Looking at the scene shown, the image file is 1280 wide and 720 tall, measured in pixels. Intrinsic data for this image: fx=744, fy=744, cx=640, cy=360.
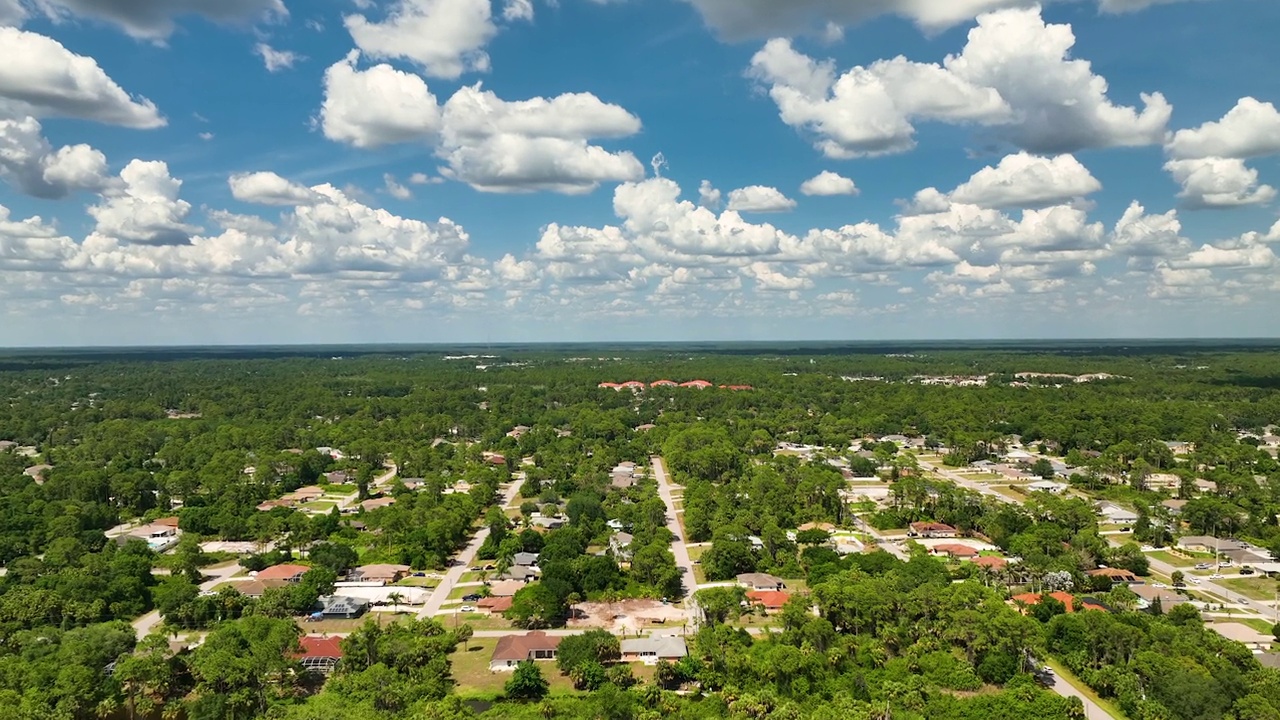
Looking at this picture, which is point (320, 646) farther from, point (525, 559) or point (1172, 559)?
point (1172, 559)

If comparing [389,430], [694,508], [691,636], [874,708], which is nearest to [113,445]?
[389,430]

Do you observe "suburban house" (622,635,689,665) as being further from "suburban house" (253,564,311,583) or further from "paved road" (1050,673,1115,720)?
"suburban house" (253,564,311,583)

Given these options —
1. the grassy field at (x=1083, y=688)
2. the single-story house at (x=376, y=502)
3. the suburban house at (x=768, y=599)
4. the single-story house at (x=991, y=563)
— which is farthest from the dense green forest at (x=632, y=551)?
the single-story house at (x=376, y=502)

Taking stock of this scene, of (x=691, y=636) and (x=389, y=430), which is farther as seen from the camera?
(x=389, y=430)

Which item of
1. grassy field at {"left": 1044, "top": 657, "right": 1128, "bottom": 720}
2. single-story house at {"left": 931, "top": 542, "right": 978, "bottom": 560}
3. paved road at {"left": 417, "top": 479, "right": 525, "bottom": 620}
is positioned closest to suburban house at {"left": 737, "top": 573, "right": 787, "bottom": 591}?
single-story house at {"left": 931, "top": 542, "right": 978, "bottom": 560}

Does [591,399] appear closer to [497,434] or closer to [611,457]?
[497,434]
